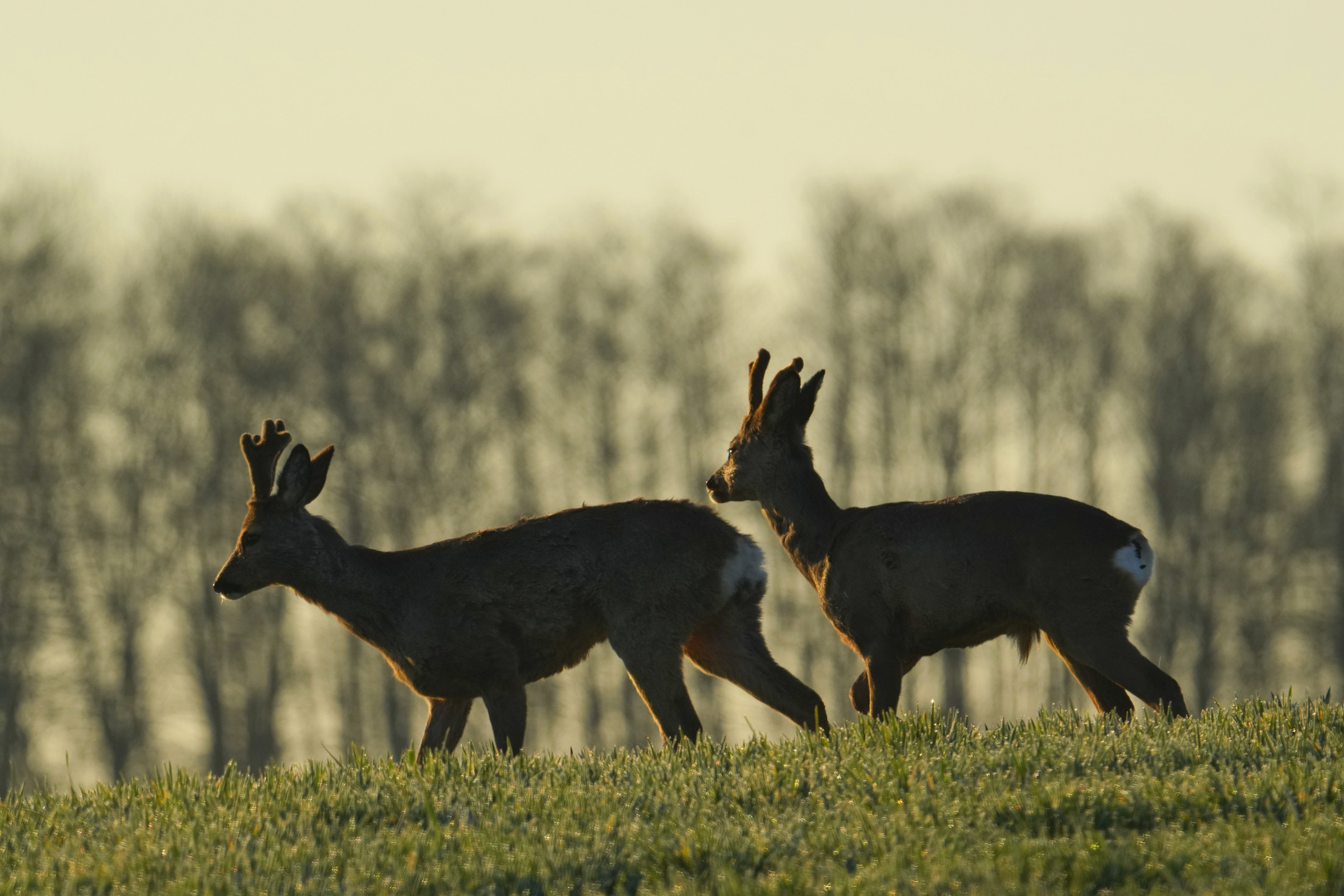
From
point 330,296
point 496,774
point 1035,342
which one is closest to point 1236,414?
point 1035,342

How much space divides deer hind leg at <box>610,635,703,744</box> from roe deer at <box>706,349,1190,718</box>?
3.27 ft

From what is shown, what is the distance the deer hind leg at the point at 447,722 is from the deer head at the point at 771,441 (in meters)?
2.19

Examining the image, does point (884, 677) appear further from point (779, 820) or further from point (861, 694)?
point (779, 820)

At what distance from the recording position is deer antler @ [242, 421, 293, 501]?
40.7 feet

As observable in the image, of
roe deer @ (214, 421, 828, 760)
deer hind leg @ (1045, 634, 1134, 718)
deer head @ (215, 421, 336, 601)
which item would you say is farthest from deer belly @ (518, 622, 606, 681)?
deer hind leg @ (1045, 634, 1134, 718)

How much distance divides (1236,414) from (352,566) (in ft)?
98.7

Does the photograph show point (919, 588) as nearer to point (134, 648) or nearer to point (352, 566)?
point (352, 566)

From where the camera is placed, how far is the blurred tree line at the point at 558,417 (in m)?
34.4

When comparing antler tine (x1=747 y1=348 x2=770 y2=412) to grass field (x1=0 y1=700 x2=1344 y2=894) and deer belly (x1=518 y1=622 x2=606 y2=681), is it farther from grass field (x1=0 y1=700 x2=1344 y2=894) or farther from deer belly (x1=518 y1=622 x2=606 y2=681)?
grass field (x1=0 y1=700 x2=1344 y2=894)

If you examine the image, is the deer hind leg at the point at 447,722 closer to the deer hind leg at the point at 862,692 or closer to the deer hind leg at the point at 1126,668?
the deer hind leg at the point at 862,692

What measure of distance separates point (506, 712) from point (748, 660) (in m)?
1.57

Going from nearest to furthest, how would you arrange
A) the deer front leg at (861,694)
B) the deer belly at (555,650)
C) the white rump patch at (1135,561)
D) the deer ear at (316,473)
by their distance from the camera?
the white rump patch at (1135,561)
the deer front leg at (861,694)
the deer belly at (555,650)
the deer ear at (316,473)

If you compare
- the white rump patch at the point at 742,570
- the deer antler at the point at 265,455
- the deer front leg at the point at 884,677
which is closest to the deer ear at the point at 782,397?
the white rump patch at the point at 742,570

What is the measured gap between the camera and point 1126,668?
1034 cm
